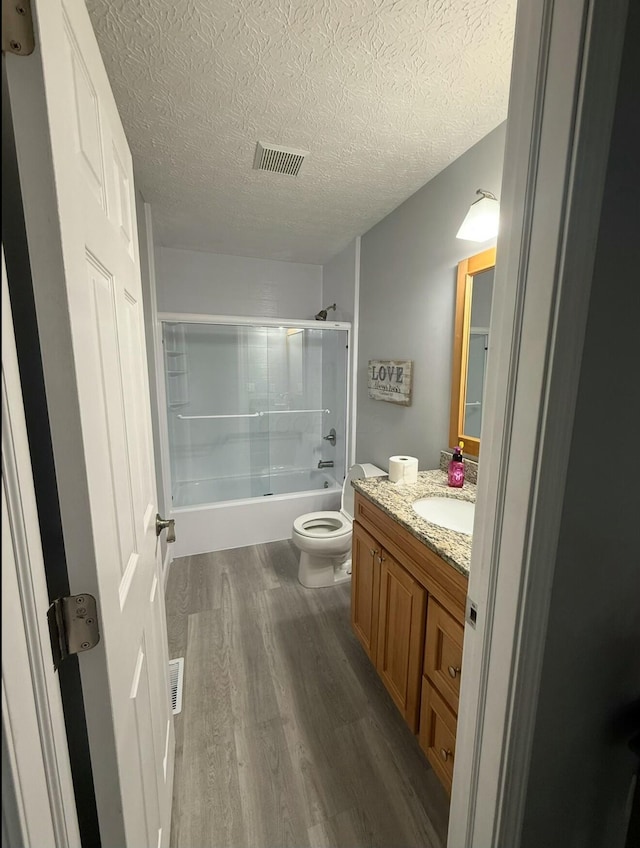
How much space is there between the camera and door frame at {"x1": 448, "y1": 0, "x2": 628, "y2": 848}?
536 millimetres

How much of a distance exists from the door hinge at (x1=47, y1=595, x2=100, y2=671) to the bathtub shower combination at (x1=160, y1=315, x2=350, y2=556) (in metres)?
2.27

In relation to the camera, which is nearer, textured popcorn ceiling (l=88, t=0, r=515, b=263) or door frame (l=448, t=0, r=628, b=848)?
door frame (l=448, t=0, r=628, b=848)

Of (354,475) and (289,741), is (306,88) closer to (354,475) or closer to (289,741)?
(354,475)

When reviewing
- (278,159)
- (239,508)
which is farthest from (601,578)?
(239,508)

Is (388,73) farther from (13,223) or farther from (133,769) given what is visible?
(133,769)

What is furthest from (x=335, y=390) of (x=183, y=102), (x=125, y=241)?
(x=125, y=241)

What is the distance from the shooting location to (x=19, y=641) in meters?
0.41

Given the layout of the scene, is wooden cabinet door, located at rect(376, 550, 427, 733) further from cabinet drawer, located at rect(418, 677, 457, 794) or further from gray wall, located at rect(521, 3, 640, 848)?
gray wall, located at rect(521, 3, 640, 848)

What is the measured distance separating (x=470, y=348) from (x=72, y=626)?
5.84 ft

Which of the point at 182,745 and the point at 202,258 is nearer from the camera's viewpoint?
the point at 182,745

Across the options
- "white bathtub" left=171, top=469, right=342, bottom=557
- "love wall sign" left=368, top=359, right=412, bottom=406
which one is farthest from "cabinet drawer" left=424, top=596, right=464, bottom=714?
"white bathtub" left=171, top=469, right=342, bottom=557

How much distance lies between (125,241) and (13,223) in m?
0.50

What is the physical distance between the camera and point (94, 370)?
579 millimetres

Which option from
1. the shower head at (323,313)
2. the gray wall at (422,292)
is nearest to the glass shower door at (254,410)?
the shower head at (323,313)
